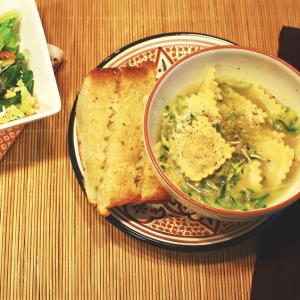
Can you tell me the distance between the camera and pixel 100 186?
1152mm

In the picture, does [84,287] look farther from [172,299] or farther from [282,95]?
[282,95]

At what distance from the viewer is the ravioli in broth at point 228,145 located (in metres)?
1.07

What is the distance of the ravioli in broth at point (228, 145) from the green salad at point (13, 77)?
1.44ft

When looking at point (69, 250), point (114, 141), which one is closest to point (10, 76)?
point (114, 141)

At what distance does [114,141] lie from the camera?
3.80 feet

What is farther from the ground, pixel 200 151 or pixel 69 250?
pixel 200 151

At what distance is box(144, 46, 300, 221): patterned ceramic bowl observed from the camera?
41.7 inches

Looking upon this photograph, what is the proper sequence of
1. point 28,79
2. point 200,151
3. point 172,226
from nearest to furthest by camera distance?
1. point 200,151
2. point 172,226
3. point 28,79

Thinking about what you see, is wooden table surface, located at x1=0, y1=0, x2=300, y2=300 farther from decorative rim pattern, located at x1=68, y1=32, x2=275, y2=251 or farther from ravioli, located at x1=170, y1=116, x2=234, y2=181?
ravioli, located at x1=170, y1=116, x2=234, y2=181

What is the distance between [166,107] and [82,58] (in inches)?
18.0

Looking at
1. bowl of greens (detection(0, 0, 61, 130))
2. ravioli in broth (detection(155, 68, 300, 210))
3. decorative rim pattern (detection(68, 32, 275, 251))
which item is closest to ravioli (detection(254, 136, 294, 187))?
ravioli in broth (detection(155, 68, 300, 210))

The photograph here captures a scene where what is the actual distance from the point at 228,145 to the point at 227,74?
0.20 metres

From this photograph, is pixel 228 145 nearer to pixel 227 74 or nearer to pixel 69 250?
pixel 227 74

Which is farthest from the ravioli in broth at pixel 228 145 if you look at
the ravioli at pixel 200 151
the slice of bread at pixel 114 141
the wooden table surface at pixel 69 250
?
the wooden table surface at pixel 69 250
